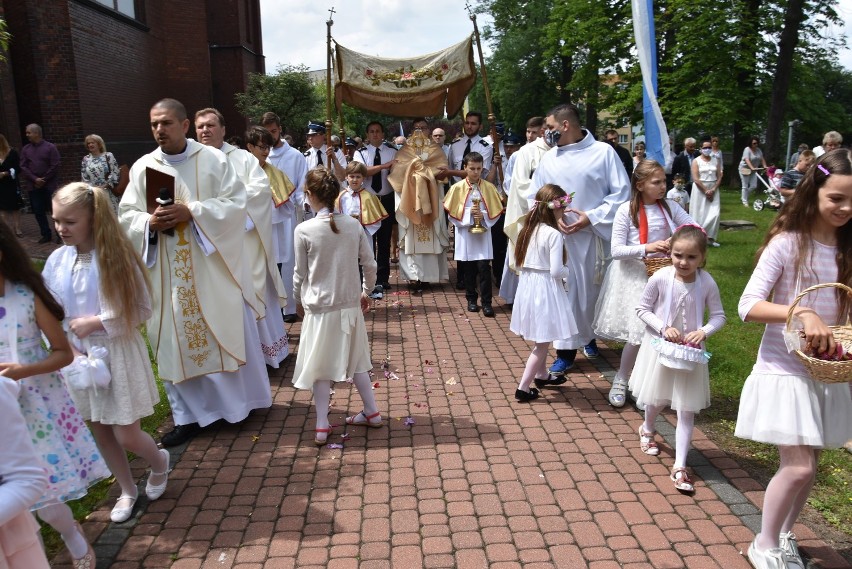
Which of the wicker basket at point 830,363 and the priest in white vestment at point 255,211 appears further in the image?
the priest in white vestment at point 255,211

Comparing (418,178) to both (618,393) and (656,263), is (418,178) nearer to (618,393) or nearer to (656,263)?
(618,393)

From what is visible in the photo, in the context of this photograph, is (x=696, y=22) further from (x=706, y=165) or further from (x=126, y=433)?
(x=126, y=433)

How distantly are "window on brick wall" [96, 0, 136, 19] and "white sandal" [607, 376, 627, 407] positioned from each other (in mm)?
16651

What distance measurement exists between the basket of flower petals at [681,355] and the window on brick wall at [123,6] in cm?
1746

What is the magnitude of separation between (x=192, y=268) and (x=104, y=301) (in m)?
1.26

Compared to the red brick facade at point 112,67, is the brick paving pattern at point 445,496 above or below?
below

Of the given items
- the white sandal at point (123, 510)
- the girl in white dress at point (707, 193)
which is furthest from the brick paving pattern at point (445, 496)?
the girl in white dress at point (707, 193)

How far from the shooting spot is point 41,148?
42.2 feet

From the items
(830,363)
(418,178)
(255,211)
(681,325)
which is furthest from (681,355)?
(418,178)

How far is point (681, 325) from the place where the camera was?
4258mm

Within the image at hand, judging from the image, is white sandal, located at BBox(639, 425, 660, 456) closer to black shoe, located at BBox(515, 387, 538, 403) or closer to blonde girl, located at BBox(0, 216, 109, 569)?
black shoe, located at BBox(515, 387, 538, 403)

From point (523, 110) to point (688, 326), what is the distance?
4187cm

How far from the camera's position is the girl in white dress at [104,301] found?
138 inches

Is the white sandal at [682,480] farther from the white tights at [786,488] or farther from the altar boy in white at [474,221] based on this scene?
the altar boy in white at [474,221]
